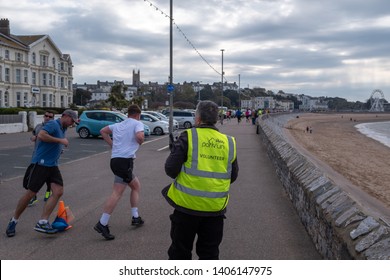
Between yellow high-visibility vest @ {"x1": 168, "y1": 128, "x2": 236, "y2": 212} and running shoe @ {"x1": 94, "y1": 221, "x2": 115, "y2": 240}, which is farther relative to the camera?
running shoe @ {"x1": 94, "y1": 221, "x2": 115, "y2": 240}

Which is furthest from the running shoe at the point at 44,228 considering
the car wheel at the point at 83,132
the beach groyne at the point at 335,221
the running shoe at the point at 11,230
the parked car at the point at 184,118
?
the parked car at the point at 184,118

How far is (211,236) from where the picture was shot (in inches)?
151

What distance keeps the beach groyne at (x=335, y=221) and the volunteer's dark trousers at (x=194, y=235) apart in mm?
1130

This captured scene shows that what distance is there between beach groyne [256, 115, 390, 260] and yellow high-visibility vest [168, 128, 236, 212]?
119 centimetres

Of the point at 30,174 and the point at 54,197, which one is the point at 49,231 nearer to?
the point at 54,197

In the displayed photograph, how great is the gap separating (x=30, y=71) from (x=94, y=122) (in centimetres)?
3794

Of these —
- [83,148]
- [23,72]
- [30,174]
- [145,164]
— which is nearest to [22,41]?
[23,72]

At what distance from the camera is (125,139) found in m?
6.06

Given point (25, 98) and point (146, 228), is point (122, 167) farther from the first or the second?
point (25, 98)

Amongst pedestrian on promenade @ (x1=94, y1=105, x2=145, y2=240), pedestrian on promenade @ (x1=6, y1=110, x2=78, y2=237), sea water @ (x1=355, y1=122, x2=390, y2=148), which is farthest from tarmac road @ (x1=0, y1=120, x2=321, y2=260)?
sea water @ (x1=355, y1=122, x2=390, y2=148)

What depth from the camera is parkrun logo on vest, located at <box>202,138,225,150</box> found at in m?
3.71

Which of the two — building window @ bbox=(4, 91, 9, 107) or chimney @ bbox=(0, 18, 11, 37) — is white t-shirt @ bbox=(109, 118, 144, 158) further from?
chimney @ bbox=(0, 18, 11, 37)

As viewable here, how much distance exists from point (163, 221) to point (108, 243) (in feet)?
4.11

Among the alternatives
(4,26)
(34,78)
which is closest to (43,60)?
(34,78)
